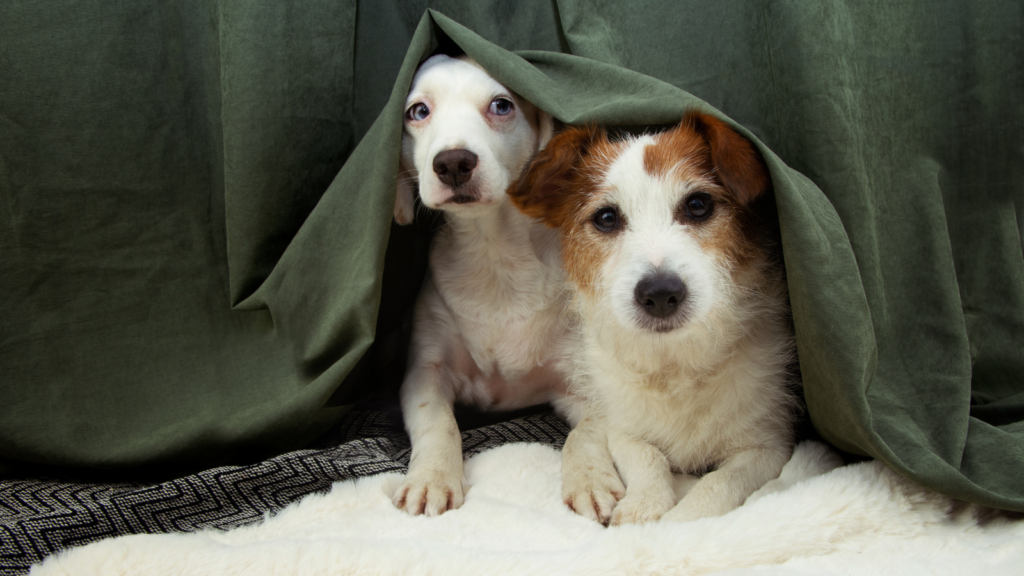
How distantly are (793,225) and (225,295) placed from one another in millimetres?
1603

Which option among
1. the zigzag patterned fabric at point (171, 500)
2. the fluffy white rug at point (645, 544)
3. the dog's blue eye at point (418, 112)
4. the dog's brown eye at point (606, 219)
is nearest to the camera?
the fluffy white rug at point (645, 544)

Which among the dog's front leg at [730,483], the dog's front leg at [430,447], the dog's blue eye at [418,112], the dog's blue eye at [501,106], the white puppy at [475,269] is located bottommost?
the dog's front leg at [430,447]

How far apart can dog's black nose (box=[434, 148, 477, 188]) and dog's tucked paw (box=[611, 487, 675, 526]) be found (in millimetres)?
883

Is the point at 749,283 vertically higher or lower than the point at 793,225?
lower

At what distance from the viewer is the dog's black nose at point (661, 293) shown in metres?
1.36

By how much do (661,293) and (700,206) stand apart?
29 cm

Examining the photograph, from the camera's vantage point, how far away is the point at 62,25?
6.03ft

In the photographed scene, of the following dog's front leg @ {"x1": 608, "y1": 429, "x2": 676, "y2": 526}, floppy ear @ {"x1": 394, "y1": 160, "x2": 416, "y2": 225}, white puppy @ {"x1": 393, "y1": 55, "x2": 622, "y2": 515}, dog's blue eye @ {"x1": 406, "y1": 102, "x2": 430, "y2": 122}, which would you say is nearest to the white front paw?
dog's front leg @ {"x1": 608, "y1": 429, "x2": 676, "y2": 526}

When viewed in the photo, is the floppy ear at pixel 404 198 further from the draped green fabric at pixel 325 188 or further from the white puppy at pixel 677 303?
the white puppy at pixel 677 303

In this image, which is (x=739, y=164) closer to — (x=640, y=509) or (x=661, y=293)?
(x=661, y=293)

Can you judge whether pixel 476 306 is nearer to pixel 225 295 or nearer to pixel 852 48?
pixel 225 295

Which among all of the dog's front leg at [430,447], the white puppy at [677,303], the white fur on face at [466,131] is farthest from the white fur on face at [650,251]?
the dog's front leg at [430,447]

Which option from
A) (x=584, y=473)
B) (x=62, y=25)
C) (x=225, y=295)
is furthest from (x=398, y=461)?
(x=62, y=25)

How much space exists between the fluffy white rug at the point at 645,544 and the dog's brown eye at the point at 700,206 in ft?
2.01
